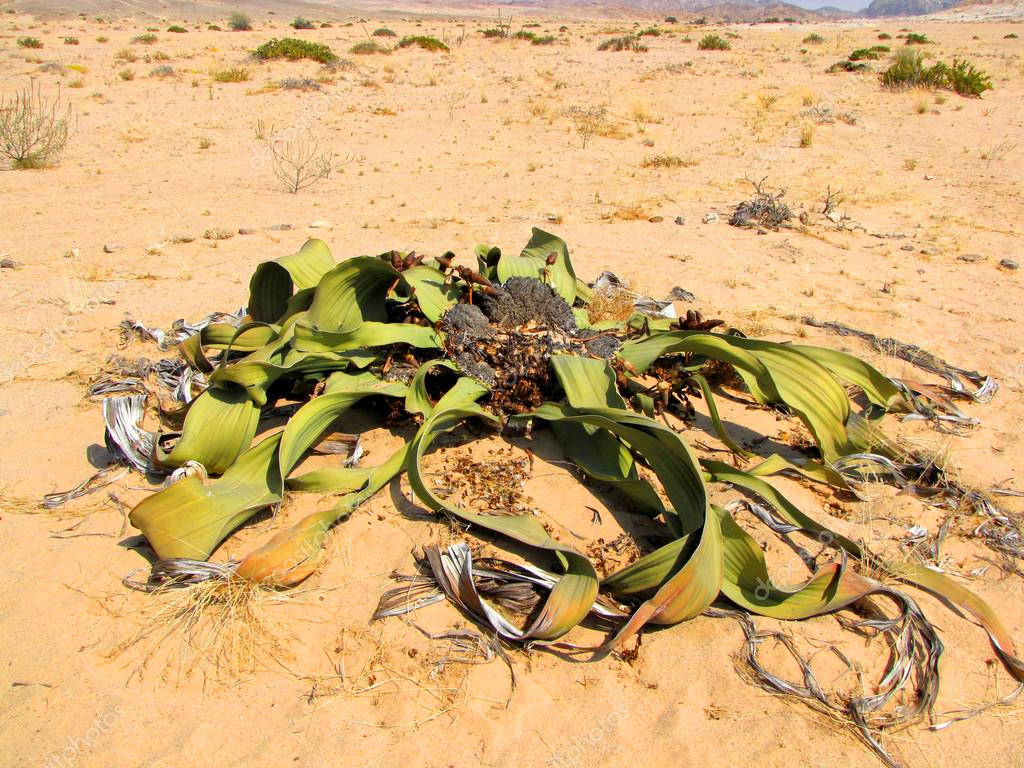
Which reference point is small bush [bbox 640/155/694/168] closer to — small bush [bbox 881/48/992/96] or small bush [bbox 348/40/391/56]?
small bush [bbox 881/48/992/96]

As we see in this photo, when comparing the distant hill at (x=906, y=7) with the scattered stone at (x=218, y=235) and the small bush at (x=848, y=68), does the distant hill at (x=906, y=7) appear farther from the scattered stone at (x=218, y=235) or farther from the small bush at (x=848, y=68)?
the scattered stone at (x=218, y=235)

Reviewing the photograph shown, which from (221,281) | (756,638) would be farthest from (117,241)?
(756,638)

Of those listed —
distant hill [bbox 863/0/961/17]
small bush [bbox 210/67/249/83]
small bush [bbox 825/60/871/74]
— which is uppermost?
distant hill [bbox 863/0/961/17]

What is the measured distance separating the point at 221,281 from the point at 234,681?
10.0 feet

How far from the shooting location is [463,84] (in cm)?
1207

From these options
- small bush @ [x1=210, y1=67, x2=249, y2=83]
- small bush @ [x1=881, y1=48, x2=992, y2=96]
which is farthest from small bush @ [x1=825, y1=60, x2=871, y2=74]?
small bush @ [x1=210, y1=67, x2=249, y2=83]

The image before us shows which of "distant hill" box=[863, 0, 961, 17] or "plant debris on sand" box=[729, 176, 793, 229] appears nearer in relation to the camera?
"plant debris on sand" box=[729, 176, 793, 229]

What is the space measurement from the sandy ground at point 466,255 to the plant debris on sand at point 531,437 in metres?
0.09

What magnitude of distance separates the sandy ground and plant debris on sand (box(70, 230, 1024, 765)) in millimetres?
94

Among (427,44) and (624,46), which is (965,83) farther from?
(427,44)

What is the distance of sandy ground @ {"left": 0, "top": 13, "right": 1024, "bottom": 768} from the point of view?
1.61 m

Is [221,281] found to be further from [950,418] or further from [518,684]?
[950,418]

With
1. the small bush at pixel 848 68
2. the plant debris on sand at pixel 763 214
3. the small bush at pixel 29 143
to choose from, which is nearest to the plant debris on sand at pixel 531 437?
the plant debris on sand at pixel 763 214

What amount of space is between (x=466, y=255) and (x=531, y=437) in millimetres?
2296
